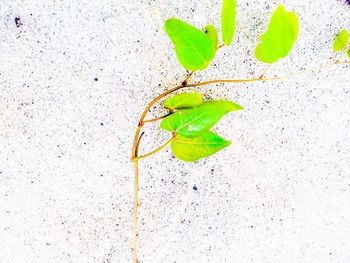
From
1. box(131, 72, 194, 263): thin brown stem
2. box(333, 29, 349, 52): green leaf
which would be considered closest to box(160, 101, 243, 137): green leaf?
box(131, 72, 194, 263): thin brown stem

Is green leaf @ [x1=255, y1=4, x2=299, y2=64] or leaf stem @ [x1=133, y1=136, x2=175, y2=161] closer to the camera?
green leaf @ [x1=255, y1=4, x2=299, y2=64]

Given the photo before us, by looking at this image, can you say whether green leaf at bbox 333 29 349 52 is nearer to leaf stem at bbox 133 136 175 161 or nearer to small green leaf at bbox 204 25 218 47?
small green leaf at bbox 204 25 218 47

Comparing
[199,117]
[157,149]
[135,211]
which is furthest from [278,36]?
[135,211]

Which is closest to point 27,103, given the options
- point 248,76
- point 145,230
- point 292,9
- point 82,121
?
point 82,121

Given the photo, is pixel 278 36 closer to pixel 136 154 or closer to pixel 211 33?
pixel 211 33

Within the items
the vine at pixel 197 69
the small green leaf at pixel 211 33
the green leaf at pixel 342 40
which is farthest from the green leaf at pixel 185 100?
the green leaf at pixel 342 40

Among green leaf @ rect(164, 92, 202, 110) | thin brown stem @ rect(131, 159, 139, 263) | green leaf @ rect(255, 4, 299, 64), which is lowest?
thin brown stem @ rect(131, 159, 139, 263)

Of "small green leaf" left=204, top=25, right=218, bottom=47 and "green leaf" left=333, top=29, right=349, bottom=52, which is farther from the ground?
"small green leaf" left=204, top=25, right=218, bottom=47

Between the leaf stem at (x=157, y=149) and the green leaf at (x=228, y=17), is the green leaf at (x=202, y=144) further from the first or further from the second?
the green leaf at (x=228, y=17)
